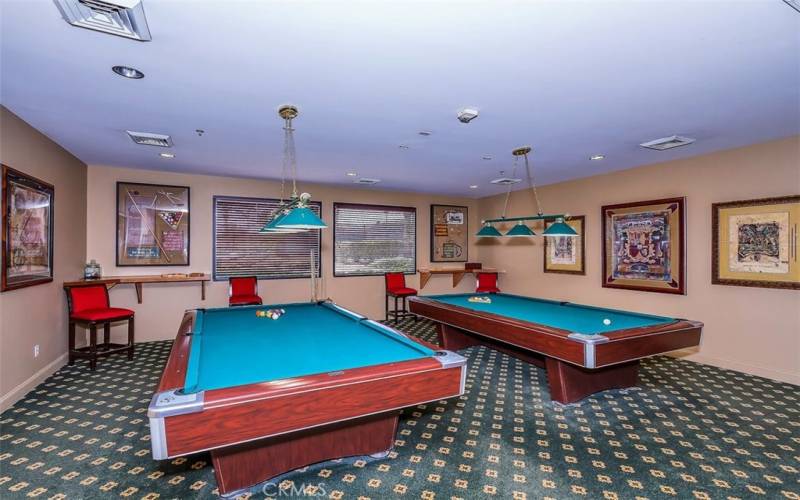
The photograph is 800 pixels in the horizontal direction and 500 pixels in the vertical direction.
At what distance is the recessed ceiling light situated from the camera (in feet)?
8.15

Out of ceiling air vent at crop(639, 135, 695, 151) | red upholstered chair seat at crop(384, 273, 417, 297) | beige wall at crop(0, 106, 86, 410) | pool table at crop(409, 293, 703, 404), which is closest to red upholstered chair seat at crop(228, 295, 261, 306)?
beige wall at crop(0, 106, 86, 410)

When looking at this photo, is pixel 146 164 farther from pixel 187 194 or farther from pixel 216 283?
pixel 216 283

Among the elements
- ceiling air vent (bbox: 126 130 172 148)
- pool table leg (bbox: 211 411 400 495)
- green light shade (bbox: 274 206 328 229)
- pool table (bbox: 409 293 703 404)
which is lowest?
pool table leg (bbox: 211 411 400 495)

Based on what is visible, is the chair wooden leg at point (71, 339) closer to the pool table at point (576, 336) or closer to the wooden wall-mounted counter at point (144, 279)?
the wooden wall-mounted counter at point (144, 279)

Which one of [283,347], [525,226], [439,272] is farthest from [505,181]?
[283,347]

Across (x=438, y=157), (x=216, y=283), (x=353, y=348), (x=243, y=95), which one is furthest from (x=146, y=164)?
(x=353, y=348)

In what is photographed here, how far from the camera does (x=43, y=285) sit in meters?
3.96

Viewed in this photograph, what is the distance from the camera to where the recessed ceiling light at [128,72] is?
8.15 feet

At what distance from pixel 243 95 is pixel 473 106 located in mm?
1772

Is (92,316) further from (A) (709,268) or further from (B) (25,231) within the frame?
(A) (709,268)

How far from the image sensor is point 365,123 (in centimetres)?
353

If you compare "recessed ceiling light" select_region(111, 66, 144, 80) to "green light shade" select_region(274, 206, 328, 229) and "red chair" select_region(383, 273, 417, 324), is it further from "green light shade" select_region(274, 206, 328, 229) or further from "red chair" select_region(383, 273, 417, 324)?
"red chair" select_region(383, 273, 417, 324)

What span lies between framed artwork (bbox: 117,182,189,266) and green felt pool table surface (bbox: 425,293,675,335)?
3.94 m

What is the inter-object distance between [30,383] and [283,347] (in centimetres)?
300
